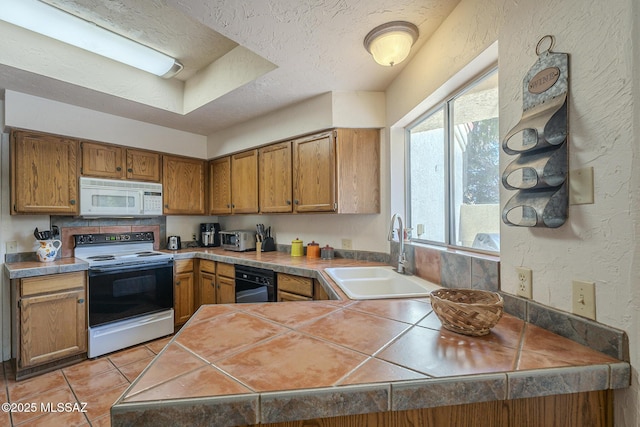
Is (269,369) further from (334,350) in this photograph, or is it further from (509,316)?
(509,316)

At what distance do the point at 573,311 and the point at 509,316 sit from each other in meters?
0.24

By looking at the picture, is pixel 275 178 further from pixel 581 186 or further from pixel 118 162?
pixel 581 186

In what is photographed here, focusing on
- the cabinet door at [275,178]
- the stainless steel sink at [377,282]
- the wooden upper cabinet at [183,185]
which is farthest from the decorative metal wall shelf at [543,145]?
the wooden upper cabinet at [183,185]

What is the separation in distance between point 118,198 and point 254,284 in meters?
1.72

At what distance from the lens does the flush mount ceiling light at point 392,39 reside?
1.54m

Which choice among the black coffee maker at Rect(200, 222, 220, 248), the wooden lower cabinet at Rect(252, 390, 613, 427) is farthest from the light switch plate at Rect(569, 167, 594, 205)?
the black coffee maker at Rect(200, 222, 220, 248)

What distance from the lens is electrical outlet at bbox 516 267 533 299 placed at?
39.4 inches

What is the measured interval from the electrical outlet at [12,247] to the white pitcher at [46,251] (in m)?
0.19

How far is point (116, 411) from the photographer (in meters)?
0.56

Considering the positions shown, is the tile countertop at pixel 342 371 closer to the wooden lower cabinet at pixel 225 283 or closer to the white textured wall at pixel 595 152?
the white textured wall at pixel 595 152

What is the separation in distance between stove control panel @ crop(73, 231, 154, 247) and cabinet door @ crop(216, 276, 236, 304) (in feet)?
3.77

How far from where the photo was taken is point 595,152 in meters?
0.78

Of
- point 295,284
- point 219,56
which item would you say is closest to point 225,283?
point 295,284

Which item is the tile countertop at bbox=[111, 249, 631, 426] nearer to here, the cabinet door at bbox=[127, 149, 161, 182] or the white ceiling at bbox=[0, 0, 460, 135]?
the white ceiling at bbox=[0, 0, 460, 135]
